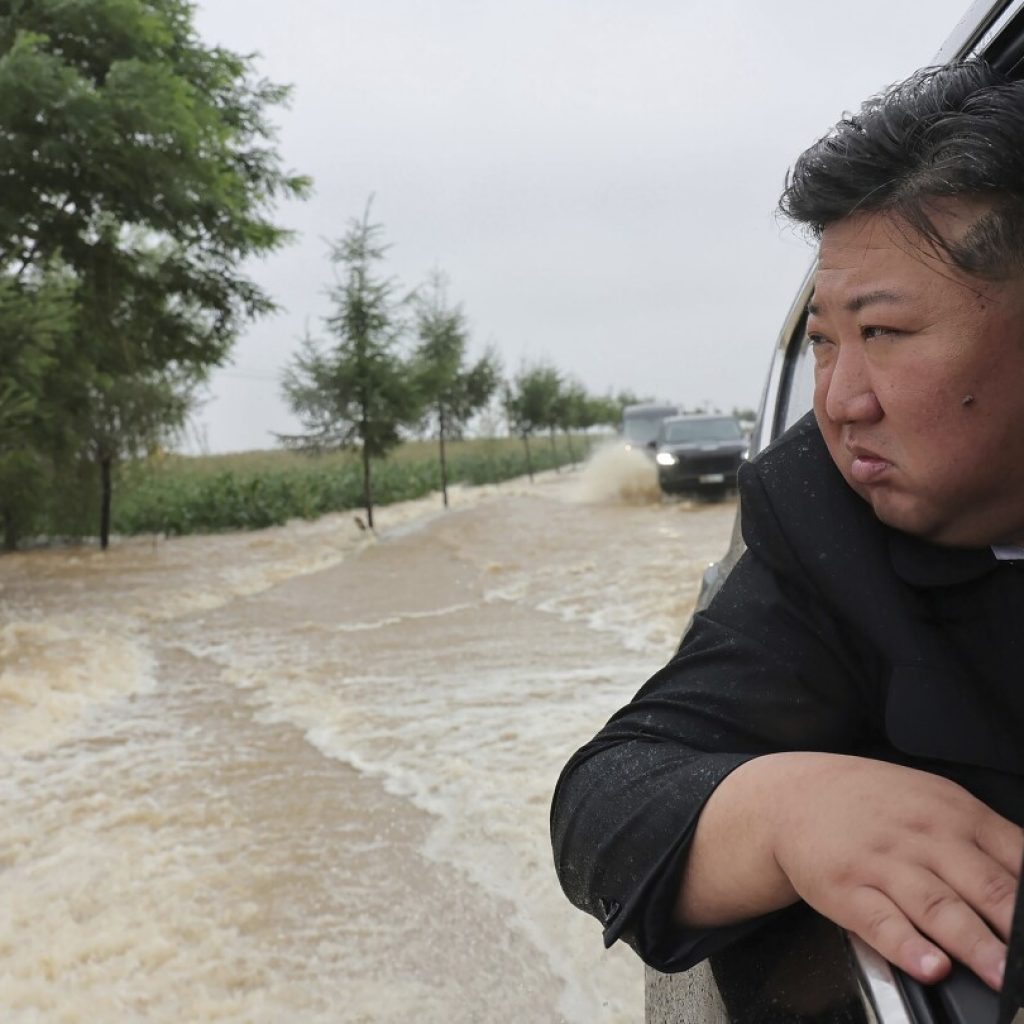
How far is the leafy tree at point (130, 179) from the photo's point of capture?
11242 millimetres

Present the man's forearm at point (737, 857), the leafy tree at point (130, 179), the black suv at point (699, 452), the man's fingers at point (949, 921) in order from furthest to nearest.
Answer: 1. the black suv at point (699, 452)
2. the leafy tree at point (130, 179)
3. the man's forearm at point (737, 857)
4. the man's fingers at point (949, 921)

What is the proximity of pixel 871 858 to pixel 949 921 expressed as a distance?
3.3 inches

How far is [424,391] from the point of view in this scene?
2423 centimetres

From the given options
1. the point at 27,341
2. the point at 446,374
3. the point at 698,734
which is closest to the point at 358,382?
the point at 446,374

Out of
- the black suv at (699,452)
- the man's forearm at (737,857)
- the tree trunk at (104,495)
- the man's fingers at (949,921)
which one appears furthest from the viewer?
the black suv at (699,452)

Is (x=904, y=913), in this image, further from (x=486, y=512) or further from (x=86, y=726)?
(x=486, y=512)

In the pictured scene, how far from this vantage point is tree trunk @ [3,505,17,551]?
63.6ft

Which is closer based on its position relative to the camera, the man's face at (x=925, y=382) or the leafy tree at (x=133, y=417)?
the man's face at (x=925, y=382)

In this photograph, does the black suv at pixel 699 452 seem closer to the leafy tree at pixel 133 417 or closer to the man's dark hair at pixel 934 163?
the leafy tree at pixel 133 417

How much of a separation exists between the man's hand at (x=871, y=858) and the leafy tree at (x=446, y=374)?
75.5 ft

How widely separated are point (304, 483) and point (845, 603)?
91.2 ft

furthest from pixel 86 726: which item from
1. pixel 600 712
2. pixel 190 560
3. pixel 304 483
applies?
pixel 304 483

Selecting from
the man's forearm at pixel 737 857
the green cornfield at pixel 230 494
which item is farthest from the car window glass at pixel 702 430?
the man's forearm at pixel 737 857

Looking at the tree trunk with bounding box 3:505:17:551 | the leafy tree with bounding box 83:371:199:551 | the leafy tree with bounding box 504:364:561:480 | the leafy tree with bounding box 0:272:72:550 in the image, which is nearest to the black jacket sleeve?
the leafy tree with bounding box 0:272:72:550
